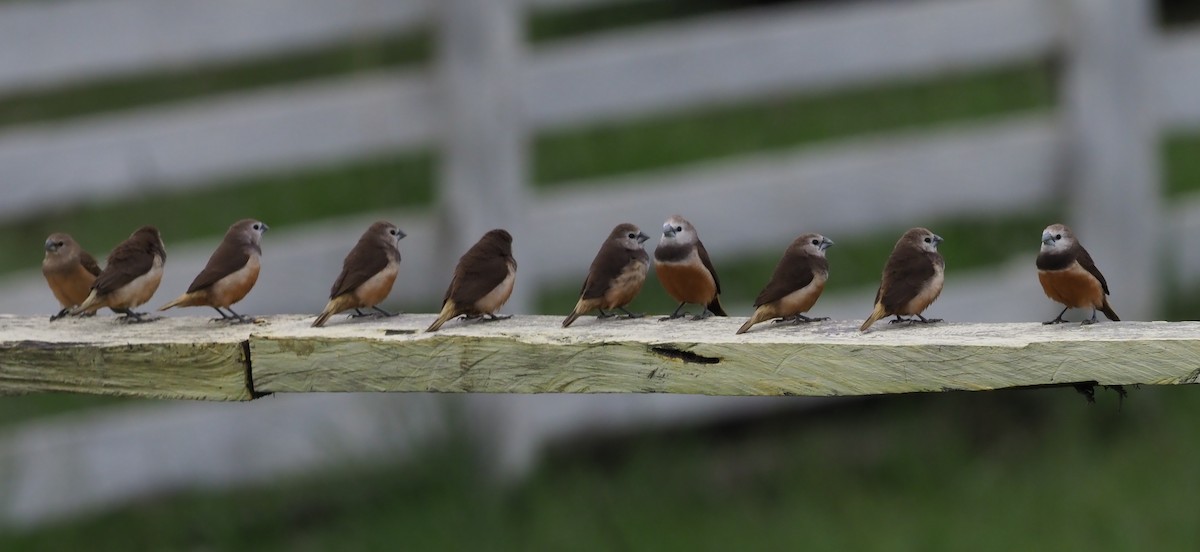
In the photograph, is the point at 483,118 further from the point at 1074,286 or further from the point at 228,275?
the point at 1074,286

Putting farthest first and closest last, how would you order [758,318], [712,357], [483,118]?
[483,118]
[758,318]
[712,357]

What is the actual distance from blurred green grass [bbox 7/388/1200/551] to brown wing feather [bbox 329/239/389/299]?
2317mm

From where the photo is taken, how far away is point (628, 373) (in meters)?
2.54

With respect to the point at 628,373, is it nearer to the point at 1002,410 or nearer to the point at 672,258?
the point at 672,258

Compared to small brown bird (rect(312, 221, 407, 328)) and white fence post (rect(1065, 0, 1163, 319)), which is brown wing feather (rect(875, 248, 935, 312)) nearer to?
small brown bird (rect(312, 221, 407, 328))

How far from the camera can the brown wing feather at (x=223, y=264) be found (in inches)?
109

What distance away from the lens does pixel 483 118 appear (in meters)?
5.49

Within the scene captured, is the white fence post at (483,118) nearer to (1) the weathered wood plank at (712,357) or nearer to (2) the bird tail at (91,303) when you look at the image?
(2) the bird tail at (91,303)

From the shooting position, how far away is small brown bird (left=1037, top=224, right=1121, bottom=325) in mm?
2578

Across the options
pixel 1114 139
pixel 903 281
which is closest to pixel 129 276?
pixel 903 281

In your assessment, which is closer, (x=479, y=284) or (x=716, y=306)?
(x=479, y=284)

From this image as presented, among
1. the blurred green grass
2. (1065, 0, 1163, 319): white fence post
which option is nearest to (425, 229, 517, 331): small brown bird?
the blurred green grass

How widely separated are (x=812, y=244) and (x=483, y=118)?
2.92m

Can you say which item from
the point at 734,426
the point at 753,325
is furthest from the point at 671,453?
the point at 753,325
